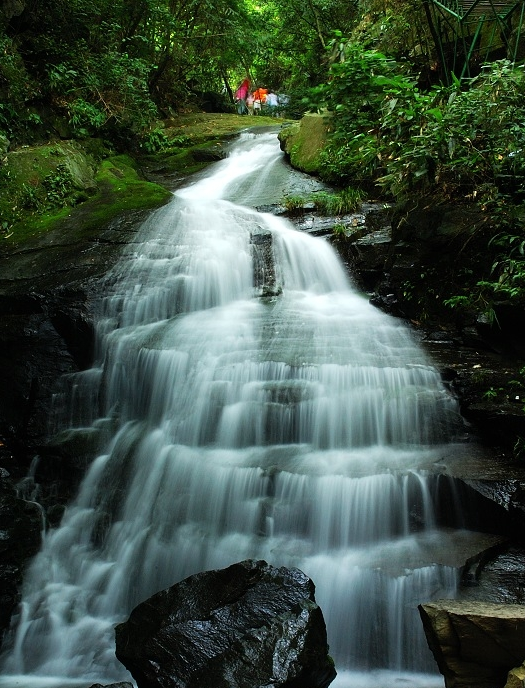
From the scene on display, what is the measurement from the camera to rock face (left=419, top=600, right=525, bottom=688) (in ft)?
9.27

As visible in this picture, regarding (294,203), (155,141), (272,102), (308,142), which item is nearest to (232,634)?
(294,203)

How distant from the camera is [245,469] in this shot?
4988mm

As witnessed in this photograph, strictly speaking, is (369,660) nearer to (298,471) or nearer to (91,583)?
(298,471)


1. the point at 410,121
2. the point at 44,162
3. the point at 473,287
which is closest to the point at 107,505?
the point at 473,287

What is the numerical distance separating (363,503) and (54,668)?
2849 millimetres

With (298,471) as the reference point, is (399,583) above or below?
below

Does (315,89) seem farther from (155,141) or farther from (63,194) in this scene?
(155,141)

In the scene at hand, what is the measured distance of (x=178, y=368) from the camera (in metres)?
6.33

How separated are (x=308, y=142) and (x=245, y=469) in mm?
9455

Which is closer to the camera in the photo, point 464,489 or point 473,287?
point 464,489

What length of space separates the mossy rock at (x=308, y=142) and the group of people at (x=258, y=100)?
10.8 metres

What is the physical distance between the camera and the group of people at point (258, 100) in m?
23.1

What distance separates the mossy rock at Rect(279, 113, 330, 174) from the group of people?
10.8m

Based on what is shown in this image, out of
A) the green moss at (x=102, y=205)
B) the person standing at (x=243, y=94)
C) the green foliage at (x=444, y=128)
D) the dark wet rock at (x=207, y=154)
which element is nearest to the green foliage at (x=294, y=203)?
the green foliage at (x=444, y=128)
